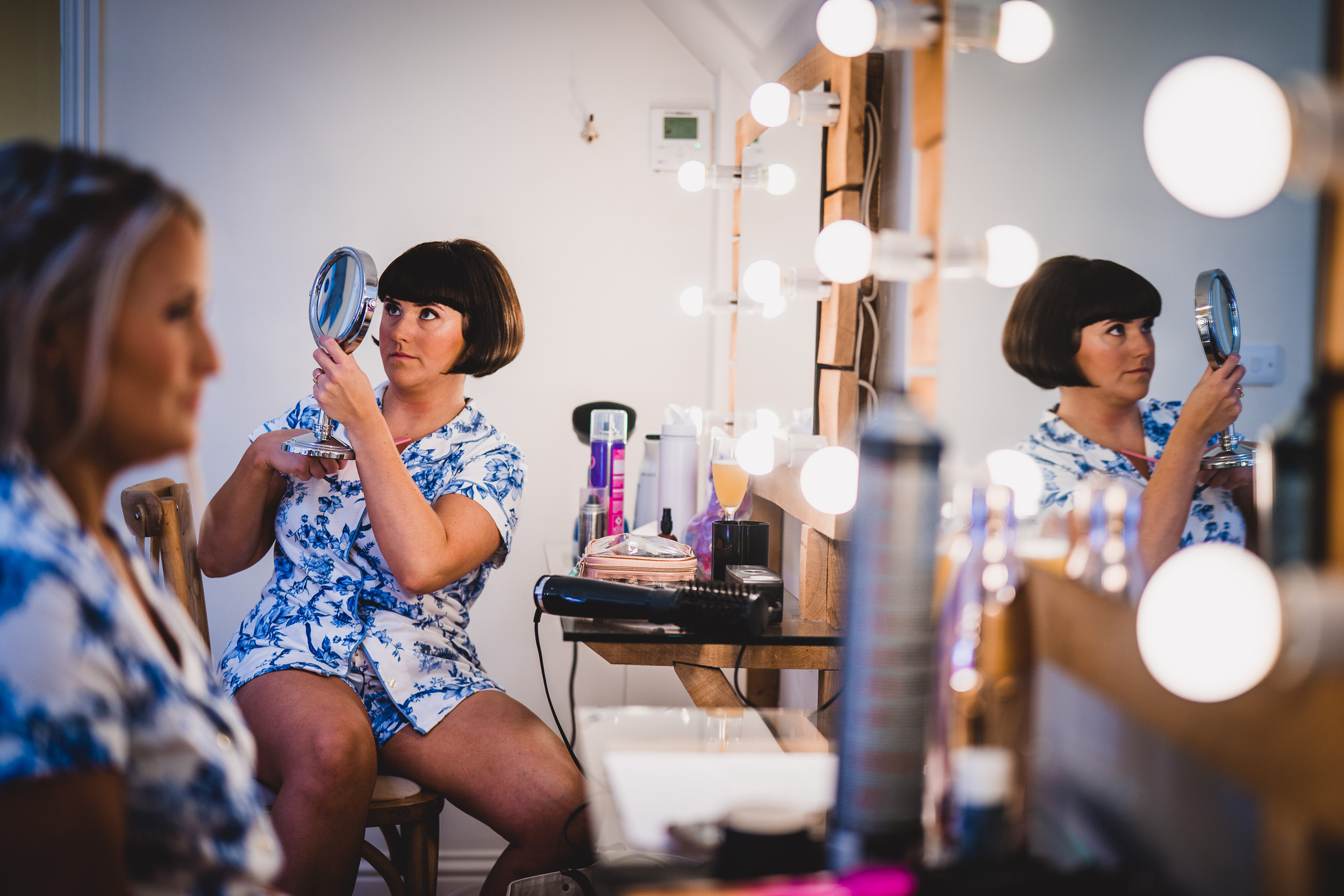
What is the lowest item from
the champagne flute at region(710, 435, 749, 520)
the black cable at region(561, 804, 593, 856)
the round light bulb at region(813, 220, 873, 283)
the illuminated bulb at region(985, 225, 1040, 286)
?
the black cable at region(561, 804, 593, 856)

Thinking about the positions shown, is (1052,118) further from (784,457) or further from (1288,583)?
(784,457)

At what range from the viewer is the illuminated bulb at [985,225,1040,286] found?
32.0 inches

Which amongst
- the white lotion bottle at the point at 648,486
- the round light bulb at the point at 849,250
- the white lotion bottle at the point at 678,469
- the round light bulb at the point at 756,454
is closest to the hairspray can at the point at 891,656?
the round light bulb at the point at 849,250

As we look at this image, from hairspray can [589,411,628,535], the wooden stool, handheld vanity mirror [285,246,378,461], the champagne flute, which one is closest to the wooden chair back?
the wooden stool

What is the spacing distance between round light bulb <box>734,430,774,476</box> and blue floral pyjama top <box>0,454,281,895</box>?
922mm

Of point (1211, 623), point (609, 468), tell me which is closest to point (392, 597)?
point (609, 468)

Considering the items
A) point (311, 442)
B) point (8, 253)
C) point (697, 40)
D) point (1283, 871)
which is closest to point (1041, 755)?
point (1283, 871)

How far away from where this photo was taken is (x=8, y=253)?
59cm

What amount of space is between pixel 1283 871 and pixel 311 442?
1288 mm

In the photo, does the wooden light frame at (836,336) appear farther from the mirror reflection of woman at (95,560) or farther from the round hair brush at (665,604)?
the mirror reflection of woman at (95,560)

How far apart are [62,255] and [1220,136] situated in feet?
2.30

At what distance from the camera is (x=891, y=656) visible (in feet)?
2.02

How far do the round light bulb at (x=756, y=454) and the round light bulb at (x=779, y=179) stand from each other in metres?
0.46

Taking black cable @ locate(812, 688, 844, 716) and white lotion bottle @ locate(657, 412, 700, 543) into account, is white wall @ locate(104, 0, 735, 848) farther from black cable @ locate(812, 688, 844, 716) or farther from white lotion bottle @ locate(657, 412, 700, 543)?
black cable @ locate(812, 688, 844, 716)
